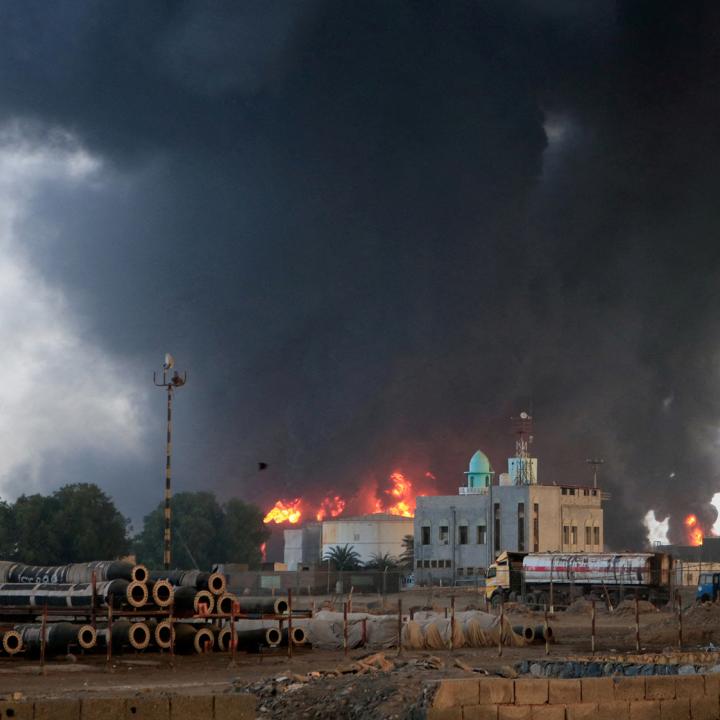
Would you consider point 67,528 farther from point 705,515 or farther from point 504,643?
point 705,515

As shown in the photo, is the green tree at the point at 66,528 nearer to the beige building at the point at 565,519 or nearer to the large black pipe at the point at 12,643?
the beige building at the point at 565,519

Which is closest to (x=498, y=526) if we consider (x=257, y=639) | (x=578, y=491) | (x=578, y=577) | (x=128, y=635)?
(x=578, y=491)

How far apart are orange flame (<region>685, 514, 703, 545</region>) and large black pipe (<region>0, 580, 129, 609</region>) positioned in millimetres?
128826

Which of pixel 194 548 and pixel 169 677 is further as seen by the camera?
pixel 194 548

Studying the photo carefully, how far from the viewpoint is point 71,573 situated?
39.2 m

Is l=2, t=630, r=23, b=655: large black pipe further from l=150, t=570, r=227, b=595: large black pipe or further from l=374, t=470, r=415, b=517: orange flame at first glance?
l=374, t=470, r=415, b=517: orange flame

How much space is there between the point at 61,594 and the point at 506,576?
40409mm

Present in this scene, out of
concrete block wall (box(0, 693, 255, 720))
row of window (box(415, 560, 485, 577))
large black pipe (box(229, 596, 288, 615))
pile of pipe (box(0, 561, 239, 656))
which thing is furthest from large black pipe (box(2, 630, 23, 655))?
row of window (box(415, 560, 485, 577))

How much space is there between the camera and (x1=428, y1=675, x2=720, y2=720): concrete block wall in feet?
66.3

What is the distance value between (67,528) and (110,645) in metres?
73.8

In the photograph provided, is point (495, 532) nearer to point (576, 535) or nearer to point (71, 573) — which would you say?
point (576, 535)

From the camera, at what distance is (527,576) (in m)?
72.9

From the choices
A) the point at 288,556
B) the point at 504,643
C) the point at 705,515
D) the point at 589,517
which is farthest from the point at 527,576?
the point at 705,515

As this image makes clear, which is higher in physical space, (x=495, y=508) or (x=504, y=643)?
(x=495, y=508)
